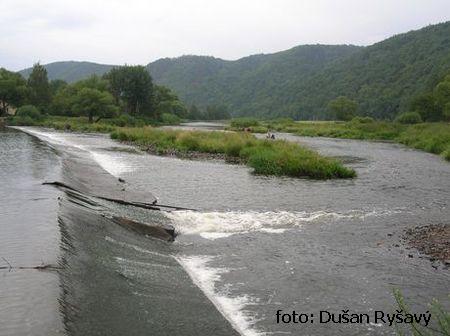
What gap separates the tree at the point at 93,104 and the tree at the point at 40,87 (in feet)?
59.1

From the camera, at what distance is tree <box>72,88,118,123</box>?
100812mm

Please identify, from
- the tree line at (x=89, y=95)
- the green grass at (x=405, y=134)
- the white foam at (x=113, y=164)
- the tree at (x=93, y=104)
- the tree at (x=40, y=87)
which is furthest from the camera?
the tree at (x=40, y=87)

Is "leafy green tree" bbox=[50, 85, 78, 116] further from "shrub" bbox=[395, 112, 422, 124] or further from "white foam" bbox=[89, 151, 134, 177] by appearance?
"white foam" bbox=[89, 151, 134, 177]

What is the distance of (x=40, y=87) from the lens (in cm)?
11800

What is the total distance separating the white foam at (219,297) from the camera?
9742 millimetres

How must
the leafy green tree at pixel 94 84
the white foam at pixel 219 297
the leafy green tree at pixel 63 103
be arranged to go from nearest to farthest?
the white foam at pixel 219 297, the leafy green tree at pixel 63 103, the leafy green tree at pixel 94 84

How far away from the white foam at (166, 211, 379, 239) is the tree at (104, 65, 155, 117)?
108 m

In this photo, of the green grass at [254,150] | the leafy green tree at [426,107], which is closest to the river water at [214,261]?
the green grass at [254,150]

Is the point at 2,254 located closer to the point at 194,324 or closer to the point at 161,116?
the point at 194,324

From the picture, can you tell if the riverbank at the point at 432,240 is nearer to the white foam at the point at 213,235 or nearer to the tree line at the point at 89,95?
the white foam at the point at 213,235

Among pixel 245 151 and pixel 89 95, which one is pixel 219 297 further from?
pixel 89 95

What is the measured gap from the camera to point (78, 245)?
470 inches

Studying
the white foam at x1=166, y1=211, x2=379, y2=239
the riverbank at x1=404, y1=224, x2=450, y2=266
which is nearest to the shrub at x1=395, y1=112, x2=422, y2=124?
the white foam at x1=166, y1=211, x2=379, y2=239

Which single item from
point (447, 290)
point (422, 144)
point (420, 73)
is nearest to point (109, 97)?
point (422, 144)
